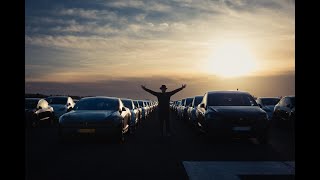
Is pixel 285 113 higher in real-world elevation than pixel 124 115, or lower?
lower

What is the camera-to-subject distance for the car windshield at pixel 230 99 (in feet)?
53.1

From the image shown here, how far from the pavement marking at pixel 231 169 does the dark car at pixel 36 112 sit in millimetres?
13762

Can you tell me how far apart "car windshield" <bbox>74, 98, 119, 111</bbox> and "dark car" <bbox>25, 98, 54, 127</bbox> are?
257 inches

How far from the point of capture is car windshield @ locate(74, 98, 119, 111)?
51.6ft

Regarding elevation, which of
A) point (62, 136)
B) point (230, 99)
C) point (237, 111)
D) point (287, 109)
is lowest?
point (62, 136)

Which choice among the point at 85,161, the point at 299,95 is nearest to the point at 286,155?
the point at 85,161

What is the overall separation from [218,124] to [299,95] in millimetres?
12169

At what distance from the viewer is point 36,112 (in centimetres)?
2295

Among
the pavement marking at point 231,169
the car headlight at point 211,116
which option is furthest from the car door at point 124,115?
the pavement marking at point 231,169

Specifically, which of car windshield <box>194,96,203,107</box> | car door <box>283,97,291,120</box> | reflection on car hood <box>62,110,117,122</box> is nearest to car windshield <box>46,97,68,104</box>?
car windshield <box>194,96,203,107</box>

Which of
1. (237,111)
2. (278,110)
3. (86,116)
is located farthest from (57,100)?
(237,111)

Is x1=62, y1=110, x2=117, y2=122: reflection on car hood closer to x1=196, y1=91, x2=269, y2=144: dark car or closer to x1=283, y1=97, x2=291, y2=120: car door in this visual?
x1=196, y1=91, x2=269, y2=144: dark car

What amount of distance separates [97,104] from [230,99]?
4.52 meters

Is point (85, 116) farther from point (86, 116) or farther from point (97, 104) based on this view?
point (97, 104)
